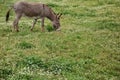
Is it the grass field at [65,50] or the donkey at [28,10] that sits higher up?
the donkey at [28,10]

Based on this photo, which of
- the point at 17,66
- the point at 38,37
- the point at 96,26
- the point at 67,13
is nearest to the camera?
the point at 17,66

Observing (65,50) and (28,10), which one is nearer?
(65,50)

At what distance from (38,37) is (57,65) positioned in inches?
200

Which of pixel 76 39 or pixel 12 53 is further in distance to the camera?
pixel 76 39

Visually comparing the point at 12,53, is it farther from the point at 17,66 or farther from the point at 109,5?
the point at 109,5

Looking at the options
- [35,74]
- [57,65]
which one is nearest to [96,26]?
[57,65]

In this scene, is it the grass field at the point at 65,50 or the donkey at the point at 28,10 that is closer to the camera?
the grass field at the point at 65,50

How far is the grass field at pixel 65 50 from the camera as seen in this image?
13.6 metres

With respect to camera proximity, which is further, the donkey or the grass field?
the donkey

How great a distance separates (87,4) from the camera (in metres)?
32.3

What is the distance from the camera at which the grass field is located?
44.6 feet

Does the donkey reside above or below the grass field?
above

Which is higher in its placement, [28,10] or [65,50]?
[28,10]

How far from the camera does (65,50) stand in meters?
17.3
